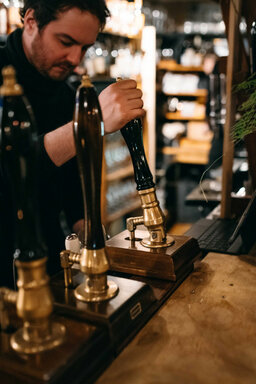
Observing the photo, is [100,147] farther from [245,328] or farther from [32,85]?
[32,85]

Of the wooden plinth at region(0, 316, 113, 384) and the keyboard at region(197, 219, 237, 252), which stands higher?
the wooden plinth at region(0, 316, 113, 384)

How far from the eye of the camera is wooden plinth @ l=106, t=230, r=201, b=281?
1016mm

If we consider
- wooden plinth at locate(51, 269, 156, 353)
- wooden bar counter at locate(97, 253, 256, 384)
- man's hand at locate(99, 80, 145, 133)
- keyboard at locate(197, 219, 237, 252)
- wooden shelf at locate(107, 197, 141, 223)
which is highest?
man's hand at locate(99, 80, 145, 133)

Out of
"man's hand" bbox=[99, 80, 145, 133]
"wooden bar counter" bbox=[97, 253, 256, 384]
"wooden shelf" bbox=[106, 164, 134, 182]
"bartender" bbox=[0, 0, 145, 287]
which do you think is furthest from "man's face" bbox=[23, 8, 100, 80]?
"wooden shelf" bbox=[106, 164, 134, 182]

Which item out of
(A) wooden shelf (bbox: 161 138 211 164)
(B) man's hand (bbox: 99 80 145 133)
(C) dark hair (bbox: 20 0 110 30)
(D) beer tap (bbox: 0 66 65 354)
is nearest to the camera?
(D) beer tap (bbox: 0 66 65 354)

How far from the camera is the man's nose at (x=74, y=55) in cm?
170

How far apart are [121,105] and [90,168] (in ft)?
1.14

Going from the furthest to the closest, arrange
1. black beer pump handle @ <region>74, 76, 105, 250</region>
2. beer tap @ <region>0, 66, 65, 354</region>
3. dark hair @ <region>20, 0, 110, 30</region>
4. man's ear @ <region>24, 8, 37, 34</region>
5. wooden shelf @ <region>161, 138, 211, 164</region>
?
wooden shelf @ <region>161, 138, 211, 164</region> → man's ear @ <region>24, 8, 37, 34</region> → dark hair @ <region>20, 0, 110, 30</region> → black beer pump handle @ <region>74, 76, 105, 250</region> → beer tap @ <region>0, 66, 65, 354</region>

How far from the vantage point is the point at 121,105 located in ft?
3.23

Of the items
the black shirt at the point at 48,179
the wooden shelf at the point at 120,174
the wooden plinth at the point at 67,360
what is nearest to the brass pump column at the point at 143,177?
the wooden plinth at the point at 67,360

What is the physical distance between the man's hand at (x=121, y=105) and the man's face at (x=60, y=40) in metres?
0.72

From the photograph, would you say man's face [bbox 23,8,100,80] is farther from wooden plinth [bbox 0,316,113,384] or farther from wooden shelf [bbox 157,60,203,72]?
wooden shelf [bbox 157,60,203,72]

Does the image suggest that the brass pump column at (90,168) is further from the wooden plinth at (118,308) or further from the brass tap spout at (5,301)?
the brass tap spout at (5,301)

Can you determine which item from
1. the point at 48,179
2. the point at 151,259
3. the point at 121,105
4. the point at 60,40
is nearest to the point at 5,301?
the point at 151,259
